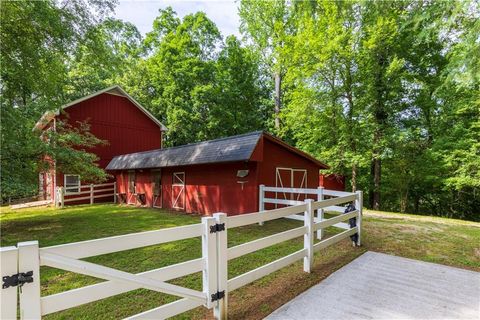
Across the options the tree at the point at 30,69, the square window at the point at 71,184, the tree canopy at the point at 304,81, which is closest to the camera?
the tree at the point at 30,69

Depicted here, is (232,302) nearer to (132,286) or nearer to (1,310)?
(132,286)

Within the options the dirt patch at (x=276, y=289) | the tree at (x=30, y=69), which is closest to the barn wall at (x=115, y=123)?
the tree at (x=30, y=69)

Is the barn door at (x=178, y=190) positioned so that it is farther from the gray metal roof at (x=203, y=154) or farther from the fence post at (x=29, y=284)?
the fence post at (x=29, y=284)

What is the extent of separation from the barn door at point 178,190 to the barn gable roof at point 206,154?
65 cm

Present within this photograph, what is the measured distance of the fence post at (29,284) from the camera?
5.54 feet

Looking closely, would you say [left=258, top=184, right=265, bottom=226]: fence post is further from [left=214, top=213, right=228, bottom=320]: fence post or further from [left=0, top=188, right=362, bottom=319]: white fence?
[left=214, top=213, right=228, bottom=320]: fence post

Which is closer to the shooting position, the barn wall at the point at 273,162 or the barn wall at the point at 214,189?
the barn wall at the point at 214,189

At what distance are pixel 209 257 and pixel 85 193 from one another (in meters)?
15.1

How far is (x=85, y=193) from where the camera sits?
15.2 meters

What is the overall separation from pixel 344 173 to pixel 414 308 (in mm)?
15088

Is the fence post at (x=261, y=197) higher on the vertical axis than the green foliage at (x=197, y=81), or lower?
lower

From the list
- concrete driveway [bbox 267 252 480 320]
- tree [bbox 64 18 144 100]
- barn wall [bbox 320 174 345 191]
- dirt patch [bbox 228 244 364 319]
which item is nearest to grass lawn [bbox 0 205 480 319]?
dirt patch [bbox 228 244 364 319]

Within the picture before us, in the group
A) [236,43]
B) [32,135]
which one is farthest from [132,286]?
[236,43]

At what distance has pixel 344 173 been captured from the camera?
56.9 ft
